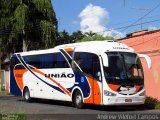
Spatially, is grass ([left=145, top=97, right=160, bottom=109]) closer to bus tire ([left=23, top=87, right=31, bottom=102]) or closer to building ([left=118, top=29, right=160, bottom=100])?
building ([left=118, top=29, right=160, bottom=100])

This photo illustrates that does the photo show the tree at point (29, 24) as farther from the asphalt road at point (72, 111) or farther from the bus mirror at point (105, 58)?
the bus mirror at point (105, 58)

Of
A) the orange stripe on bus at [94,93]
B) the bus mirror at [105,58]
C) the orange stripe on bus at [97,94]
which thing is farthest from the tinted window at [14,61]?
the bus mirror at [105,58]

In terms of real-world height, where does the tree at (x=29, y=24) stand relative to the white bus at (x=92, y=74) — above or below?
above

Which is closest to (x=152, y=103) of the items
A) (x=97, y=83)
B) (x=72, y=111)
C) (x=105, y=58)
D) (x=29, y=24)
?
(x=97, y=83)

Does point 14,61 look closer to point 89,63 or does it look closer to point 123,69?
point 89,63

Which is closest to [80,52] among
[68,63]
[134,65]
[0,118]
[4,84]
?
[68,63]

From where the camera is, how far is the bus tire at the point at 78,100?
24406mm

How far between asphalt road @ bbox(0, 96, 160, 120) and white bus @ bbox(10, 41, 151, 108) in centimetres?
57

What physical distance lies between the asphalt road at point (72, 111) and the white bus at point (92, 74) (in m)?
0.57

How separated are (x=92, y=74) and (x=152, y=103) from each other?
3740 mm

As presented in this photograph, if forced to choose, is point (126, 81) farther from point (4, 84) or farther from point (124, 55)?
point (4, 84)

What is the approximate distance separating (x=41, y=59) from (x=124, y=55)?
661 centimetres

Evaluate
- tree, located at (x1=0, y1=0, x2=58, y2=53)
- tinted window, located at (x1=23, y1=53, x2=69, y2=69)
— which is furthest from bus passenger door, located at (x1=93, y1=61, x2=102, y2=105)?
tree, located at (x1=0, y1=0, x2=58, y2=53)

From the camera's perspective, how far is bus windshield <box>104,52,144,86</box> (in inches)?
892
